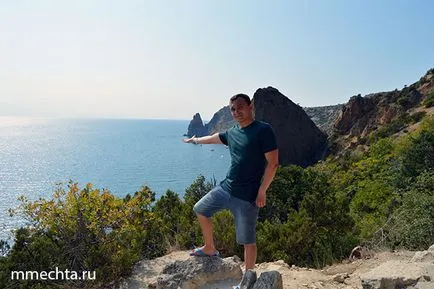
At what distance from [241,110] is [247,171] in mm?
652

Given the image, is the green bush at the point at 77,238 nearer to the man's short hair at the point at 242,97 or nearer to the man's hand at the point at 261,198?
the man's hand at the point at 261,198

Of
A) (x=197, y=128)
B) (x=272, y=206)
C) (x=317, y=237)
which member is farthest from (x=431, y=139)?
(x=197, y=128)

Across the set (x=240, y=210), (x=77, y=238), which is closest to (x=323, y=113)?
(x=77, y=238)

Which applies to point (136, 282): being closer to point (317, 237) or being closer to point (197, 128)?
point (317, 237)

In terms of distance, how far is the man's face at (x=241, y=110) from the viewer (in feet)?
12.5

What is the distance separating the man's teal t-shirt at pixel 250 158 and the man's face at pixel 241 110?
0.10 metres

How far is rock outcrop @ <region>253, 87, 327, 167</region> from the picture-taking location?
5512 centimetres

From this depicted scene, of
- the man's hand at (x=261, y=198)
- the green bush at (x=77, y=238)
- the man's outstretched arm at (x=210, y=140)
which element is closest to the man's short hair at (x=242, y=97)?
the man's outstretched arm at (x=210, y=140)

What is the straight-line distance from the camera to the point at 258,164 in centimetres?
364

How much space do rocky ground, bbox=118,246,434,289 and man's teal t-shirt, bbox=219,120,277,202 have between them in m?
1.45

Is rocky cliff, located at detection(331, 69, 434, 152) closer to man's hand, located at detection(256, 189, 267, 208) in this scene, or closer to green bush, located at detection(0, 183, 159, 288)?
green bush, located at detection(0, 183, 159, 288)

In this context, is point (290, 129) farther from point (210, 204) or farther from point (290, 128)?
point (210, 204)

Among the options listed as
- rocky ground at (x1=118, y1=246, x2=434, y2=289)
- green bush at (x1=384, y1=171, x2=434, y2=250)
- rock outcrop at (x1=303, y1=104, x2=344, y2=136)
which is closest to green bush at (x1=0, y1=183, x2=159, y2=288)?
rocky ground at (x1=118, y1=246, x2=434, y2=289)

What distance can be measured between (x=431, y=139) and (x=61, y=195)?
17.5 meters
